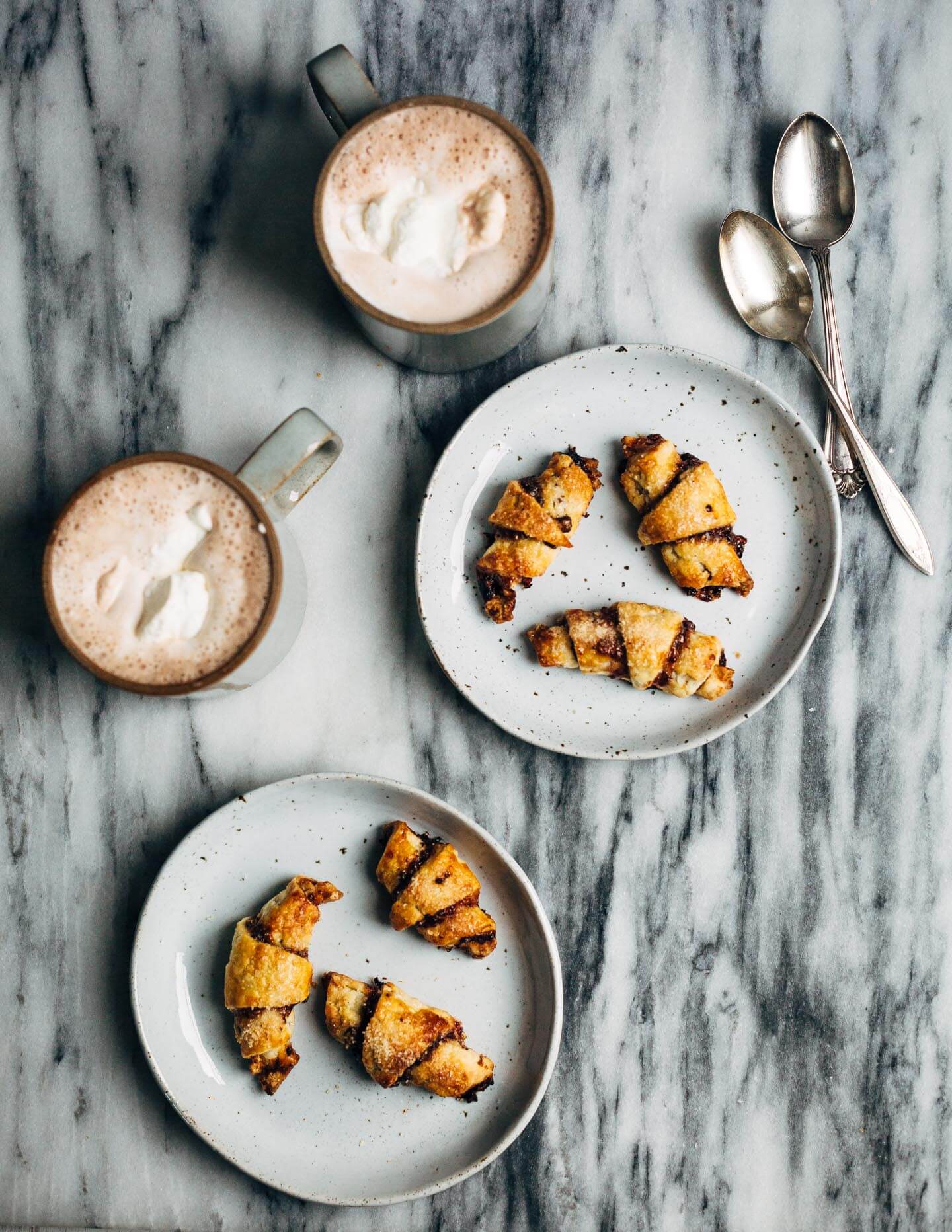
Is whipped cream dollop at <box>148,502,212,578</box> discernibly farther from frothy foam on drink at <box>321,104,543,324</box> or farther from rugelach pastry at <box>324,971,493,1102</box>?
rugelach pastry at <box>324,971,493,1102</box>

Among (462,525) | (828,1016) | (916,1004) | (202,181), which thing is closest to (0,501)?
(202,181)

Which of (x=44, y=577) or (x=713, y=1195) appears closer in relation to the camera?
(x=44, y=577)

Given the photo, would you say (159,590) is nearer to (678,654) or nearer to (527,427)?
(527,427)

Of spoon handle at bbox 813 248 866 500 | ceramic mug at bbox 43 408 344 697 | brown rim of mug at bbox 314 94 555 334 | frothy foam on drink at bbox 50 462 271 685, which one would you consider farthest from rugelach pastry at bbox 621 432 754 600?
frothy foam on drink at bbox 50 462 271 685

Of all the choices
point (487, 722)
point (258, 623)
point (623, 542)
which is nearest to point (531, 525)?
point (623, 542)

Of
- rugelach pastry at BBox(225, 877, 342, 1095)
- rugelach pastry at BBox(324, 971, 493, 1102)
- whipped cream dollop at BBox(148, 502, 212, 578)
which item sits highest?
whipped cream dollop at BBox(148, 502, 212, 578)

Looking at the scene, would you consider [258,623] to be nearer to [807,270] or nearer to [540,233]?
[540,233]

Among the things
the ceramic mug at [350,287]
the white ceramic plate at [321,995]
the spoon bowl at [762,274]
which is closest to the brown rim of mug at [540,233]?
the ceramic mug at [350,287]

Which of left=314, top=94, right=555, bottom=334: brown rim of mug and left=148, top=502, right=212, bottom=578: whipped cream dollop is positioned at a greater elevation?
left=314, top=94, right=555, bottom=334: brown rim of mug
